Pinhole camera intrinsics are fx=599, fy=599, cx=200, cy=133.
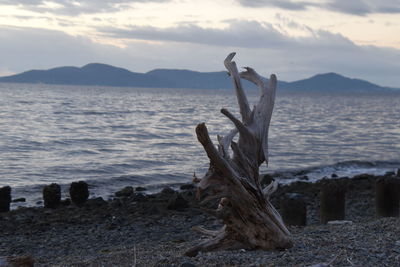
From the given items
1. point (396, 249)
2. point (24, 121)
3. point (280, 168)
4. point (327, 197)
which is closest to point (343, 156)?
point (280, 168)

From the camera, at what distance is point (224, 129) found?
150 feet

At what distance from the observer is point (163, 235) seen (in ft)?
43.5

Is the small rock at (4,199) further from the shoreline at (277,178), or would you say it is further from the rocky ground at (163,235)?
the shoreline at (277,178)

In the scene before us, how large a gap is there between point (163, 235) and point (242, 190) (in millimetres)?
6036

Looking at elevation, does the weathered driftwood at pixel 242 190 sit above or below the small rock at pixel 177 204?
above

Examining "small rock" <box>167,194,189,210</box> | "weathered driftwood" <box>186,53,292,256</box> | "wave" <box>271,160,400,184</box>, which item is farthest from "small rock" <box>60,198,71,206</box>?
"weathered driftwood" <box>186,53,292,256</box>

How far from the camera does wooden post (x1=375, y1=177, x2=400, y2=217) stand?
13.3 metres

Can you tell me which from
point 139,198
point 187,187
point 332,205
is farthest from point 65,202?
point 332,205

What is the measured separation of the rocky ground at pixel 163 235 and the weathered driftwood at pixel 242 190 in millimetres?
221

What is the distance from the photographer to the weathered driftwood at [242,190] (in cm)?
748

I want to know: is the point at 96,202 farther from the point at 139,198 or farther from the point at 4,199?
the point at 4,199

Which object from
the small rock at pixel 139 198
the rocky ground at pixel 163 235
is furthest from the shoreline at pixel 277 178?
the rocky ground at pixel 163 235

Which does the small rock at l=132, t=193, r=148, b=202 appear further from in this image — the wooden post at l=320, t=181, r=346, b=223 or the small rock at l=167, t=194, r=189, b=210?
the wooden post at l=320, t=181, r=346, b=223

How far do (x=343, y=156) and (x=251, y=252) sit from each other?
24.6 metres
